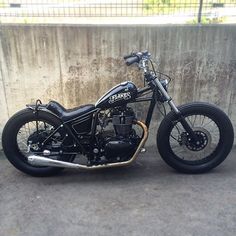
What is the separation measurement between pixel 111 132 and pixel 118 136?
10cm

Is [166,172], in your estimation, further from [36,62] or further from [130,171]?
[36,62]

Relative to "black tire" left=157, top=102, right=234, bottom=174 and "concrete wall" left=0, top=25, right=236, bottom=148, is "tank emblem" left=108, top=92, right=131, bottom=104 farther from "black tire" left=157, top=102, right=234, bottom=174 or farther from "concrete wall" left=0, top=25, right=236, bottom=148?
"concrete wall" left=0, top=25, right=236, bottom=148

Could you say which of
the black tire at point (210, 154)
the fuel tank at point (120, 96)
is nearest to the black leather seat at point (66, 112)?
the fuel tank at point (120, 96)

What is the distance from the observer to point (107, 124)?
3.61 m

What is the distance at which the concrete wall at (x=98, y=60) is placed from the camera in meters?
3.86

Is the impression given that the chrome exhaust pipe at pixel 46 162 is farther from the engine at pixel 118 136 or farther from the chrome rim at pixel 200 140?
the chrome rim at pixel 200 140

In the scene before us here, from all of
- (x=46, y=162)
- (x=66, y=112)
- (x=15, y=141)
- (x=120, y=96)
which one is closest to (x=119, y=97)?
(x=120, y=96)

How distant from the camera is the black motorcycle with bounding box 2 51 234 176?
3.51 m

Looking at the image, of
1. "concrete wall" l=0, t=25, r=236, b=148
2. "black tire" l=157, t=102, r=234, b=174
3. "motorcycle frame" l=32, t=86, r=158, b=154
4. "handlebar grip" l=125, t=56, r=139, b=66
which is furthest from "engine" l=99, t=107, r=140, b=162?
"concrete wall" l=0, t=25, r=236, b=148

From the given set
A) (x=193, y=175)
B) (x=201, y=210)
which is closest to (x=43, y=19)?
(x=193, y=175)

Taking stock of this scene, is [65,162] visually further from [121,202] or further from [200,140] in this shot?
[200,140]

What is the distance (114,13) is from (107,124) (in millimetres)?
1756

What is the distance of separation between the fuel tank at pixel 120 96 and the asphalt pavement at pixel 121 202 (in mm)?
873

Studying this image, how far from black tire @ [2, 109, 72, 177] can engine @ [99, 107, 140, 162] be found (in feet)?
1.76
